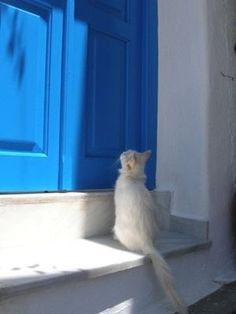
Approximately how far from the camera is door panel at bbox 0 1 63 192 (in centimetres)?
216

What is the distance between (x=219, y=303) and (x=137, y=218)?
725mm

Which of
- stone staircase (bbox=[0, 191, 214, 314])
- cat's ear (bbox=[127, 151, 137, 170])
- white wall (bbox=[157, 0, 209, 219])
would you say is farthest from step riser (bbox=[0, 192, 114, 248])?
white wall (bbox=[157, 0, 209, 219])

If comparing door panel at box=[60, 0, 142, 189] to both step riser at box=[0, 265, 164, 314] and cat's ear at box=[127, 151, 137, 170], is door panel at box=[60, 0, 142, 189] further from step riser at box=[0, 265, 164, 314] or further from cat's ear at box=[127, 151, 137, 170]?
step riser at box=[0, 265, 164, 314]

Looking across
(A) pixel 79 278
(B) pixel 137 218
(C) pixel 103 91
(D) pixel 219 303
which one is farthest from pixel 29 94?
(D) pixel 219 303

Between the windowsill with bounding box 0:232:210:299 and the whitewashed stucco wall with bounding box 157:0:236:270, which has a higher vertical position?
the whitewashed stucco wall with bounding box 157:0:236:270

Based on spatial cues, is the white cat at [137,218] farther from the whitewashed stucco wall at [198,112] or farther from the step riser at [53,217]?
the whitewashed stucco wall at [198,112]

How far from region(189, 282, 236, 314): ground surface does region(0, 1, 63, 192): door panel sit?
1.00 meters

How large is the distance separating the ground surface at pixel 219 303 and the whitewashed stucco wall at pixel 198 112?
0.84 feet

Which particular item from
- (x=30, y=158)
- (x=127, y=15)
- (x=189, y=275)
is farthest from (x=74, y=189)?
(x=127, y=15)

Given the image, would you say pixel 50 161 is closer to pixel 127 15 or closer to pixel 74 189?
pixel 74 189

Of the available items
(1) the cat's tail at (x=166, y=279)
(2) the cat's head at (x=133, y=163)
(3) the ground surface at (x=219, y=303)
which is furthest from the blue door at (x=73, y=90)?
(3) the ground surface at (x=219, y=303)

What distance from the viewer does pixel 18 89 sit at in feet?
7.25

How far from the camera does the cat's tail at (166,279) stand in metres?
2.11

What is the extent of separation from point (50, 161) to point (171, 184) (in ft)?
2.96
